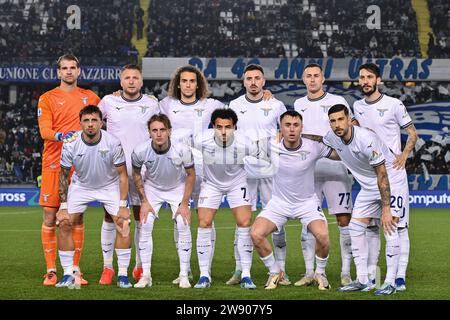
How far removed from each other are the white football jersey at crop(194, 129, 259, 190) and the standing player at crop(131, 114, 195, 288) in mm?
187

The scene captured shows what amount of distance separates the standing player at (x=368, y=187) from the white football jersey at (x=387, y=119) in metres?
0.21

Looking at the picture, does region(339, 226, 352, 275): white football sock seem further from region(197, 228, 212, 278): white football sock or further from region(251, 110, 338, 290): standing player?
region(197, 228, 212, 278): white football sock

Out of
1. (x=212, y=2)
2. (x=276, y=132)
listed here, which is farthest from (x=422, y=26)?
(x=276, y=132)

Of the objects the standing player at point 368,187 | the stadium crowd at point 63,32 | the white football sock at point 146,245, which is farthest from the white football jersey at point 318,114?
the stadium crowd at point 63,32

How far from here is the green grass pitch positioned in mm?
7820

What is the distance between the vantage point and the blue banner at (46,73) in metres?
28.8

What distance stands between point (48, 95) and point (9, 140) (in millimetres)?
20915

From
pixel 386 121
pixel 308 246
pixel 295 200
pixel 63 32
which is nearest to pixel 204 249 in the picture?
pixel 295 200

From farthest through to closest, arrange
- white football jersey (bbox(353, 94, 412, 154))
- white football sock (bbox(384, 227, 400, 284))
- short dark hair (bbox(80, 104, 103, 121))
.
→ white football jersey (bbox(353, 94, 412, 154)) < short dark hair (bbox(80, 104, 103, 121)) < white football sock (bbox(384, 227, 400, 284))

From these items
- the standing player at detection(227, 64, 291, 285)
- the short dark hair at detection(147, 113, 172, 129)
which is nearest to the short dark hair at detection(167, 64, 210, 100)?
the standing player at detection(227, 64, 291, 285)

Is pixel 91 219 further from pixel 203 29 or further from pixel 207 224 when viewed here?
pixel 203 29

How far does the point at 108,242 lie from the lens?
882 cm

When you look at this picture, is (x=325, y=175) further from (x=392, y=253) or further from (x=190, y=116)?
(x=190, y=116)

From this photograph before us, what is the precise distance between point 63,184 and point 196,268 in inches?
102
